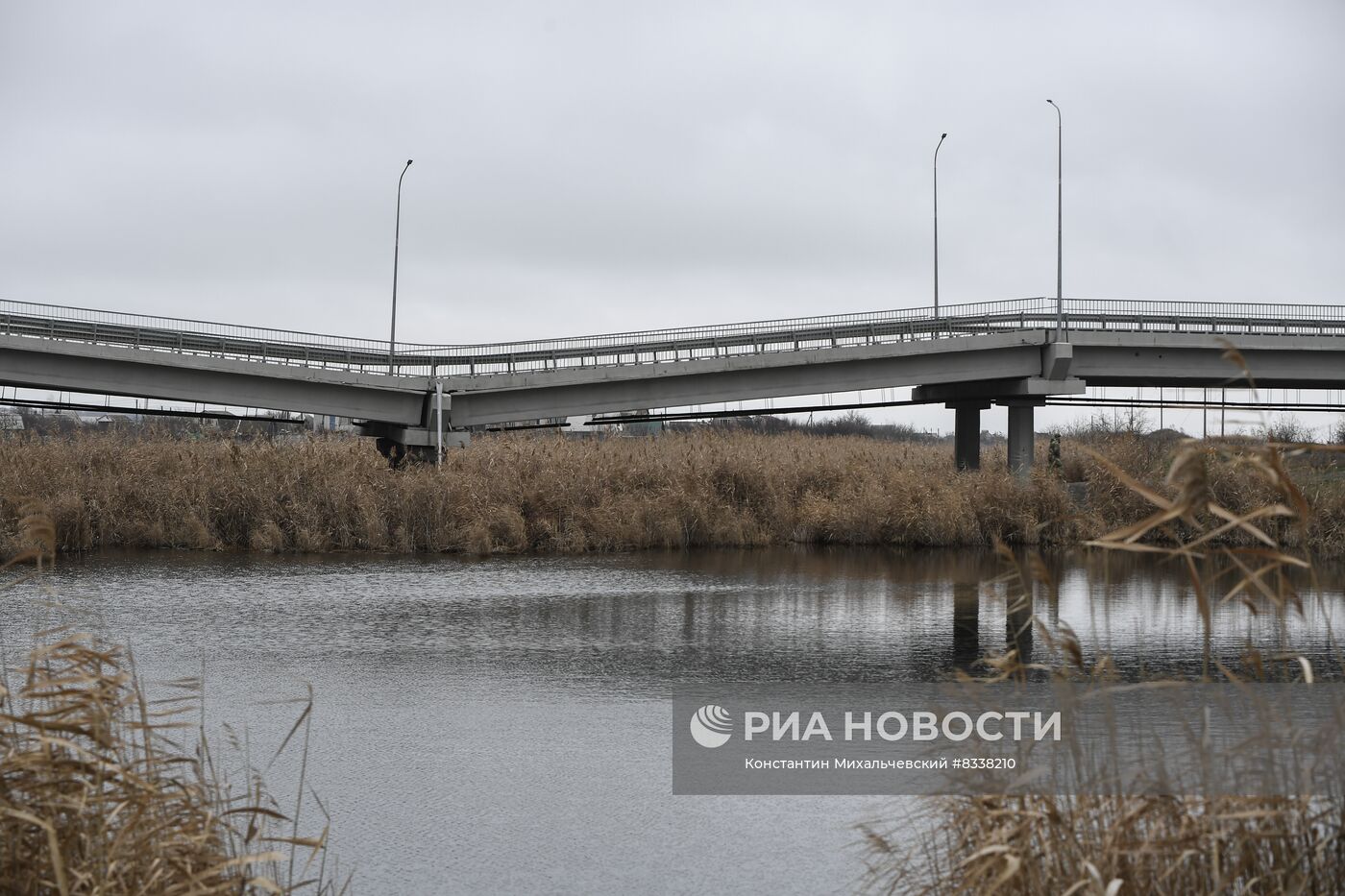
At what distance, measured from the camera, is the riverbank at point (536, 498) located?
33031 millimetres

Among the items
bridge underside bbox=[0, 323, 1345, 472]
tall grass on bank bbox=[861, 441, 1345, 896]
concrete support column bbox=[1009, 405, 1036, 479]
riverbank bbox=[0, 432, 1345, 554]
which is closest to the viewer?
tall grass on bank bbox=[861, 441, 1345, 896]

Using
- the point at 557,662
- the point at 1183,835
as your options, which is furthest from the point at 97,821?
the point at 557,662

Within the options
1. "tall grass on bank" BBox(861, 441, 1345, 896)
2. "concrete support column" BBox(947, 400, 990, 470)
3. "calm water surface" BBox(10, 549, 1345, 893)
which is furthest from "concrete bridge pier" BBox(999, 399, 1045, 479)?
"tall grass on bank" BBox(861, 441, 1345, 896)

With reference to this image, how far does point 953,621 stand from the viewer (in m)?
18.9

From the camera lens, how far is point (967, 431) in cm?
4516

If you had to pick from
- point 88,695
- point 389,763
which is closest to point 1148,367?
point 389,763

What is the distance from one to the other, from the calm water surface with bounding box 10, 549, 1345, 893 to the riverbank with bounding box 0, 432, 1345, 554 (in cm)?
314

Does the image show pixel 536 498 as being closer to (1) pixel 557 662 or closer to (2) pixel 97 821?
(1) pixel 557 662

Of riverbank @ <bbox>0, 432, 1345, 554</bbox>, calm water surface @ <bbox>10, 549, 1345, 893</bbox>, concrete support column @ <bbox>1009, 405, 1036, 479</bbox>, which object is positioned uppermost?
concrete support column @ <bbox>1009, 405, 1036, 479</bbox>

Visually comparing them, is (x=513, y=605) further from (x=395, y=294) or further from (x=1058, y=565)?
(x=395, y=294)

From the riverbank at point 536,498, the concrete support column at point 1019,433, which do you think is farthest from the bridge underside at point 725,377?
the riverbank at point 536,498

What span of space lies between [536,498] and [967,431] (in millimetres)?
17855

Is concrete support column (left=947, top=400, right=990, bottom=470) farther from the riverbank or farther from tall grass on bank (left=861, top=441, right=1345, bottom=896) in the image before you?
tall grass on bank (left=861, top=441, right=1345, bottom=896)

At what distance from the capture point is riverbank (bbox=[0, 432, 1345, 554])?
108ft
